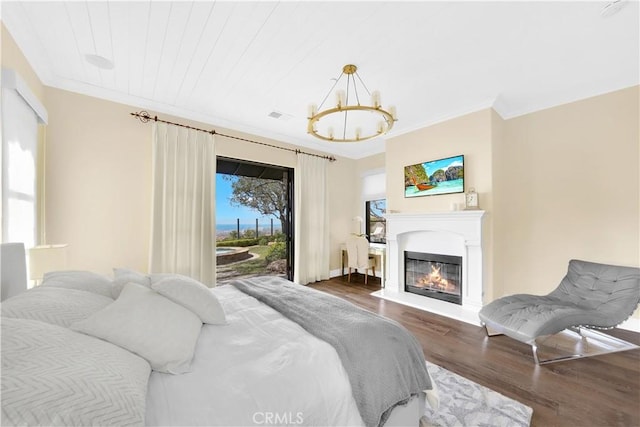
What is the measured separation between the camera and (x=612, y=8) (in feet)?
6.19

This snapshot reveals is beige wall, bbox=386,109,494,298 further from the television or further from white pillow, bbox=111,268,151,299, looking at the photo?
white pillow, bbox=111,268,151,299

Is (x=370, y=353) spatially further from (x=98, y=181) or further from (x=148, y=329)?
(x=98, y=181)

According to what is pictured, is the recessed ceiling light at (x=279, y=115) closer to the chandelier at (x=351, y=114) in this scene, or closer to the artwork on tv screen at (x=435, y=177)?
the chandelier at (x=351, y=114)

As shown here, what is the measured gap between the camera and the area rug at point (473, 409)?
1.61 metres

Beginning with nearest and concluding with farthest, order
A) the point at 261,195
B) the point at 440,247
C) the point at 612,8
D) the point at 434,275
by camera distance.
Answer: the point at 612,8, the point at 440,247, the point at 434,275, the point at 261,195

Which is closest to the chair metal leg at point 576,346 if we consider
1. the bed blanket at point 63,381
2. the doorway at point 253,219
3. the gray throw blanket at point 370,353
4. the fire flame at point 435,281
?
the fire flame at point 435,281

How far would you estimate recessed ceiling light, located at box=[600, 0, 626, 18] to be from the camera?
1846mm

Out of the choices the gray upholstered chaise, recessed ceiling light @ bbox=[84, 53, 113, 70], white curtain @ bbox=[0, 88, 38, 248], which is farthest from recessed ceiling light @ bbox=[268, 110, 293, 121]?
the gray upholstered chaise

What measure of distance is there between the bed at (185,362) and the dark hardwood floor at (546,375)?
A: 35.4 inches

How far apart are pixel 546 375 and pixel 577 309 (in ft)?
2.44

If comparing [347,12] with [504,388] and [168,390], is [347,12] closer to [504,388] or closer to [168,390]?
[168,390]

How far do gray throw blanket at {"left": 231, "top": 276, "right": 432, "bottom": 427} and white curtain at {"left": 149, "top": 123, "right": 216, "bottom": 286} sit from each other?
2322 mm

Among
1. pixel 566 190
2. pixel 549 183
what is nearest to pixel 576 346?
pixel 566 190

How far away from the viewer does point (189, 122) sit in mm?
3670
